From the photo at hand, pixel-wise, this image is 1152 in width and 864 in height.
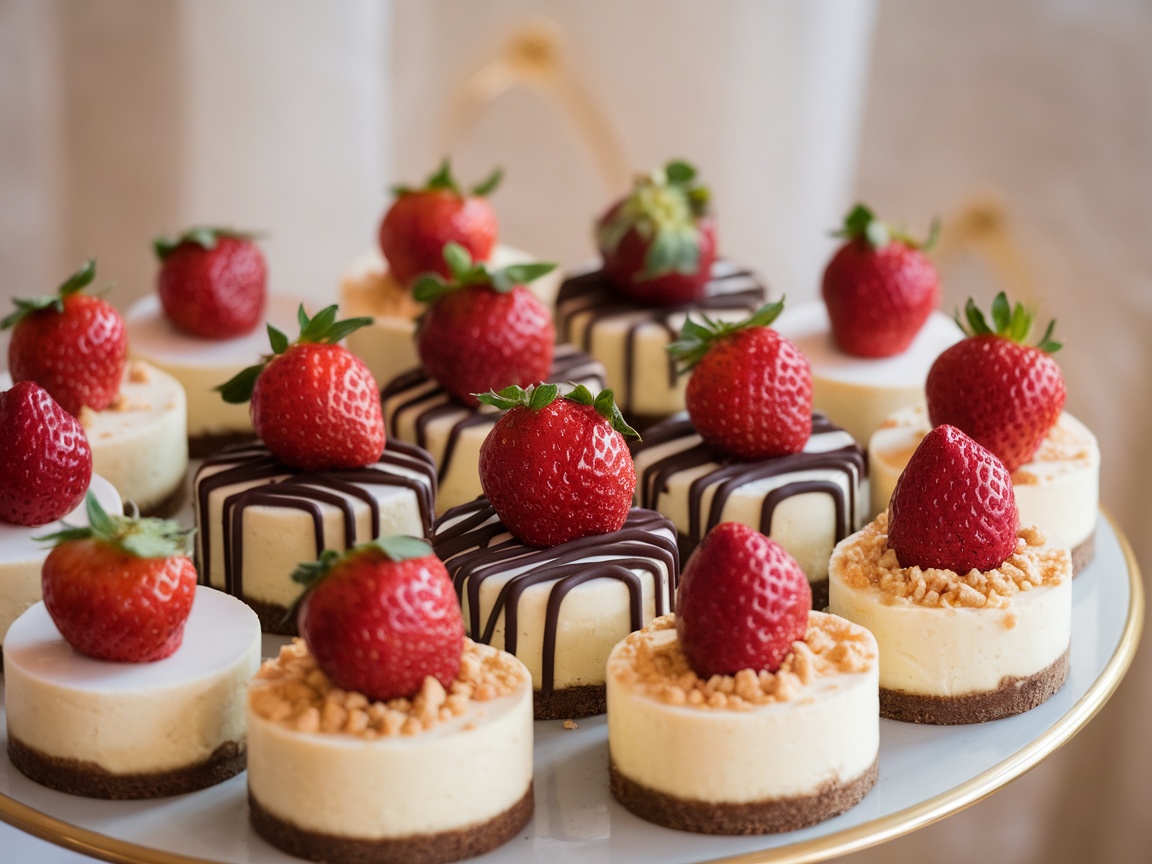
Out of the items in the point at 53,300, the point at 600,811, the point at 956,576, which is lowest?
the point at 600,811

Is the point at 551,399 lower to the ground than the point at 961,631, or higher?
higher

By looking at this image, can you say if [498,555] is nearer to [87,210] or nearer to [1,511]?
[1,511]

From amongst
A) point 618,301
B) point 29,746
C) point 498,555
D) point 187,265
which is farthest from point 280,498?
point 618,301

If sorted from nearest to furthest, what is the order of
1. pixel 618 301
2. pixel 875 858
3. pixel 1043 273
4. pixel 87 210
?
pixel 618 301, pixel 1043 273, pixel 875 858, pixel 87 210

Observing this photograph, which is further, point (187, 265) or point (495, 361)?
point (187, 265)

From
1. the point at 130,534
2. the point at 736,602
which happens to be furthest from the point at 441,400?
the point at 736,602

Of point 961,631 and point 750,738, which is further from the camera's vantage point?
point 961,631

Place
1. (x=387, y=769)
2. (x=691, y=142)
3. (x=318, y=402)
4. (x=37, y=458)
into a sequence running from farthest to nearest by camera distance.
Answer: (x=691, y=142)
(x=318, y=402)
(x=37, y=458)
(x=387, y=769)

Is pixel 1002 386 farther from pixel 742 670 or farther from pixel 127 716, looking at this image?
pixel 127 716
